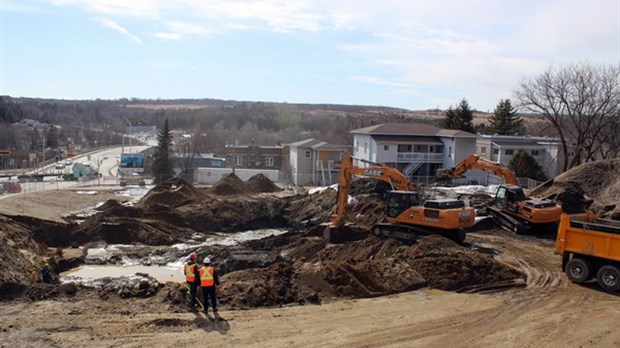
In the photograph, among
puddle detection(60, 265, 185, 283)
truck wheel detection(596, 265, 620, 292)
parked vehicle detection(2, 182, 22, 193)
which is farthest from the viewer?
parked vehicle detection(2, 182, 22, 193)

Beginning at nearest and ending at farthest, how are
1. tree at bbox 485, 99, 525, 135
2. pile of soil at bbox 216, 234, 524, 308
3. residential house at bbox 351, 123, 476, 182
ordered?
pile of soil at bbox 216, 234, 524, 308, residential house at bbox 351, 123, 476, 182, tree at bbox 485, 99, 525, 135

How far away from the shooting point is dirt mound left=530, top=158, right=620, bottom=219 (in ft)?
92.7

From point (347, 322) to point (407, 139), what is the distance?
4093 centimetres

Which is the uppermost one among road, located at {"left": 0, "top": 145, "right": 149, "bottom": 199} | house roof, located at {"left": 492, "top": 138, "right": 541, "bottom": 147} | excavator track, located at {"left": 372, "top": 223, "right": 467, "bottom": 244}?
house roof, located at {"left": 492, "top": 138, "right": 541, "bottom": 147}

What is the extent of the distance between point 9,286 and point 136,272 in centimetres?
739

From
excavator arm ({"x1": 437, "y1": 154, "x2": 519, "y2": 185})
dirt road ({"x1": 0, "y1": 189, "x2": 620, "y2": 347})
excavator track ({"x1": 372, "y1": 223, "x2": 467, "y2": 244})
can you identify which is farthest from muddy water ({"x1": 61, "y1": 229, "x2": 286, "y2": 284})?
excavator arm ({"x1": 437, "y1": 154, "x2": 519, "y2": 185})

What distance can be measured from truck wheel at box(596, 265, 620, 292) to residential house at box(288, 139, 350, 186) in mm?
37776

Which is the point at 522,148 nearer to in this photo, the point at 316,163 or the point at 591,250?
the point at 316,163

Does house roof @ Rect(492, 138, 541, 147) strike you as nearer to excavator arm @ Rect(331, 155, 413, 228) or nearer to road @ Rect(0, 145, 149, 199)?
excavator arm @ Rect(331, 155, 413, 228)

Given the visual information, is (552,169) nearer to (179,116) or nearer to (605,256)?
(605,256)

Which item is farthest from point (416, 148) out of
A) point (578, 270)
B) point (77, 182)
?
point (578, 270)

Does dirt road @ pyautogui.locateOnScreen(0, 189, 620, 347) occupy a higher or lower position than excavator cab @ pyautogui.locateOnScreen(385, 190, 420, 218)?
lower

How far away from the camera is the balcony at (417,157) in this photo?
52.0m

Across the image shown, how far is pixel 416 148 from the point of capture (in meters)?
52.9
